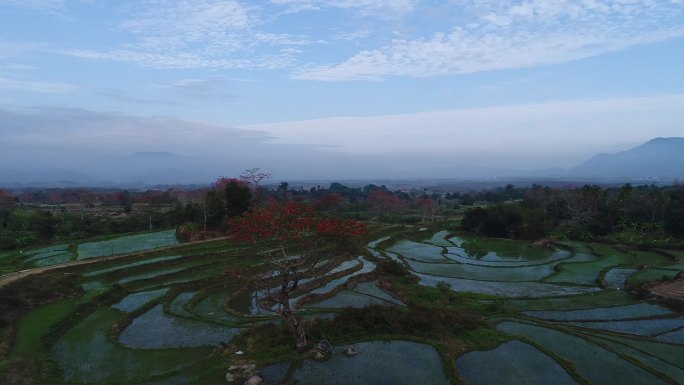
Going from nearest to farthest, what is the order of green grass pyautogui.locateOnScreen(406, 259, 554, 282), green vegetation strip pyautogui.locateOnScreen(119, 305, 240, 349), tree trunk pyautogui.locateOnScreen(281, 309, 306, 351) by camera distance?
tree trunk pyautogui.locateOnScreen(281, 309, 306, 351), green vegetation strip pyautogui.locateOnScreen(119, 305, 240, 349), green grass pyautogui.locateOnScreen(406, 259, 554, 282)

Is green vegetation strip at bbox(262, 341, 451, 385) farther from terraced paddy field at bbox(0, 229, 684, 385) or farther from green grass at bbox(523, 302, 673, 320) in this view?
green grass at bbox(523, 302, 673, 320)

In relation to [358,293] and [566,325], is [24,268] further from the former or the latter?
[566,325]

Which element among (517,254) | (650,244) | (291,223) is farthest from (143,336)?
(650,244)

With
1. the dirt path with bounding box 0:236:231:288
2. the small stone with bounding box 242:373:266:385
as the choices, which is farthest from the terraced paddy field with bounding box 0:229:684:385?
the small stone with bounding box 242:373:266:385

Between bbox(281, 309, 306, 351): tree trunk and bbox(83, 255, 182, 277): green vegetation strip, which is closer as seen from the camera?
bbox(281, 309, 306, 351): tree trunk

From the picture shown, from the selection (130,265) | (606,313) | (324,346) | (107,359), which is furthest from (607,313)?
(130,265)
